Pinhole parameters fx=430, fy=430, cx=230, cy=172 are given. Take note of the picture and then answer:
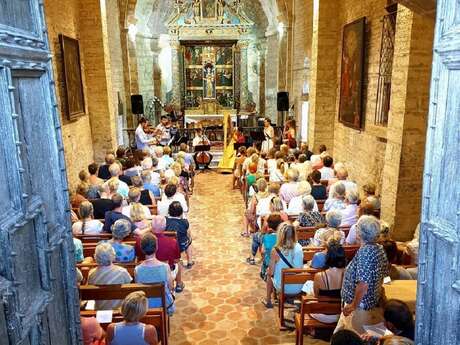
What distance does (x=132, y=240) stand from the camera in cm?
607

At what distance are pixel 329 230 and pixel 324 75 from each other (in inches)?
288

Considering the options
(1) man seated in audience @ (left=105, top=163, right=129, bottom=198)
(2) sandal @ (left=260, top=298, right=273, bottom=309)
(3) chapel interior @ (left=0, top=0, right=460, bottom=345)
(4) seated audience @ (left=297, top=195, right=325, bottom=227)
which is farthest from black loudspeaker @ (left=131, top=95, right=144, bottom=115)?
(2) sandal @ (left=260, top=298, right=273, bottom=309)

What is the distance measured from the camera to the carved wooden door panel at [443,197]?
75.2 inches

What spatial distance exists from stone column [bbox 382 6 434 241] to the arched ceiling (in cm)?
1340

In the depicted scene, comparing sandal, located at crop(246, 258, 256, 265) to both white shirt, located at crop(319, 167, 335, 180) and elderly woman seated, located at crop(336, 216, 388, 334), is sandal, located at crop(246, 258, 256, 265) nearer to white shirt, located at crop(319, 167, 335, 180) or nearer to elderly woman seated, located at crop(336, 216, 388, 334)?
white shirt, located at crop(319, 167, 335, 180)

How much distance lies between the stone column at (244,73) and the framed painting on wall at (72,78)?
13409mm

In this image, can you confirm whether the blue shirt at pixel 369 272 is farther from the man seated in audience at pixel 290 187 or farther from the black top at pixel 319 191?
the black top at pixel 319 191


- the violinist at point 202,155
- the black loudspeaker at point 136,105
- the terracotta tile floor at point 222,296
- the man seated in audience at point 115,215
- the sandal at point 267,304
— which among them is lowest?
the terracotta tile floor at point 222,296

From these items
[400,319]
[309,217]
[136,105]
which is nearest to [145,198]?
[309,217]

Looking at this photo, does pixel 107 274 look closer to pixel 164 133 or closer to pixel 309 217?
pixel 309 217

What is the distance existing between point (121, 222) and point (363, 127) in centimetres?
655

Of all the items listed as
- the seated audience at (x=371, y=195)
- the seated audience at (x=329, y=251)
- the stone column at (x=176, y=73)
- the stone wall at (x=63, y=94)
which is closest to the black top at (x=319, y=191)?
the seated audience at (x=371, y=195)

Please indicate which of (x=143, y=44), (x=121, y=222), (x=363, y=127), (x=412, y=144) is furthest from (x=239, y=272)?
(x=143, y=44)

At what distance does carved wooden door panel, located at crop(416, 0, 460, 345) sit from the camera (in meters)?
1.91
